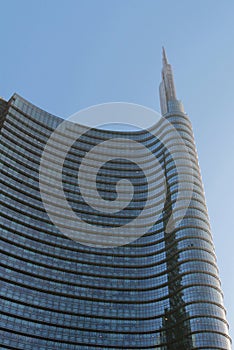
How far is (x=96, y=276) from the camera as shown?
125375 mm

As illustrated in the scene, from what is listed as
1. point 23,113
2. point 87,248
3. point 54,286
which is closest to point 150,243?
point 87,248

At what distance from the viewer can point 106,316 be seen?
117812mm

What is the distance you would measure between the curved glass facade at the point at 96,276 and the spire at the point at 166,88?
73.6ft

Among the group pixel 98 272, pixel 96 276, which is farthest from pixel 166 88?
pixel 96 276

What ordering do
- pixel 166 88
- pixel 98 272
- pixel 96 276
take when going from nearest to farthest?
pixel 96 276
pixel 98 272
pixel 166 88

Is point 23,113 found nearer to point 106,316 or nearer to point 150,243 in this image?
point 150,243

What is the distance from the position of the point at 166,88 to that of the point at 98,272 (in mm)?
84047

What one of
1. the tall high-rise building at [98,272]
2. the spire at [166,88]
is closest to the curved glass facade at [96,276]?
the tall high-rise building at [98,272]

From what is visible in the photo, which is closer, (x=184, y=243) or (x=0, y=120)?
(x=184, y=243)

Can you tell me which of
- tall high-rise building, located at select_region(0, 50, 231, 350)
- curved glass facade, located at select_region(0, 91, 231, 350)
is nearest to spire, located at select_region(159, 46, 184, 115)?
tall high-rise building, located at select_region(0, 50, 231, 350)

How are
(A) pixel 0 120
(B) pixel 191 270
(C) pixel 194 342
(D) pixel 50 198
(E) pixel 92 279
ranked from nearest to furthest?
(C) pixel 194 342 → (B) pixel 191 270 → (E) pixel 92 279 → (D) pixel 50 198 → (A) pixel 0 120

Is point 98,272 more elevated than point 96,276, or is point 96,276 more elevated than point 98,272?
point 98,272

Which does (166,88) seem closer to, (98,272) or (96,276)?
(98,272)

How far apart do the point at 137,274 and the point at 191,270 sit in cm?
2190
